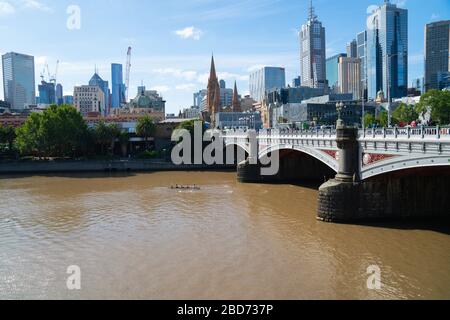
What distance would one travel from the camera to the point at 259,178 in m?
51.6

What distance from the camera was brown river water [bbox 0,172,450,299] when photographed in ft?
59.8

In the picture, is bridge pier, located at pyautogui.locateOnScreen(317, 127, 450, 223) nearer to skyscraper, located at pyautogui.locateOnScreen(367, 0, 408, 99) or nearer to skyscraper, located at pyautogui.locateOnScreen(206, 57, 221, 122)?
skyscraper, located at pyautogui.locateOnScreen(367, 0, 408, 99)

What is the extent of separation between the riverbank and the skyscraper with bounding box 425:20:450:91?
4222 inches

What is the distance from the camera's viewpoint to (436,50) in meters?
154

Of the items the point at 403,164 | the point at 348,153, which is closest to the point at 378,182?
the point at 348,153

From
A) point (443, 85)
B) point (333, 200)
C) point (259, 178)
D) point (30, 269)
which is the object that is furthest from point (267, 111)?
point (30, 269)

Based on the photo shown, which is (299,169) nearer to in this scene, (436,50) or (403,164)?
(403,164)

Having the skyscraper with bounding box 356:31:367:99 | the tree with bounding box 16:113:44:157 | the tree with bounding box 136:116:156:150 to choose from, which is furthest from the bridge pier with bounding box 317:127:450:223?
the tree with bounding box 136:116:156:150

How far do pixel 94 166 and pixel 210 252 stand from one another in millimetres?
51363

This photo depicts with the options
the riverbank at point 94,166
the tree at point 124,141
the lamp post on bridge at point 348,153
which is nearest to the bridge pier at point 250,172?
the riverbank at point 94,166

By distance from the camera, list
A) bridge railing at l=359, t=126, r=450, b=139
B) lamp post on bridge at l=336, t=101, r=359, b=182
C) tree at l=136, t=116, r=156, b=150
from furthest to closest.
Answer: tree at l=136, t=116, r=156, b=150, lamp post on bridge at l=336, t=101, r=359, b=182, bridge railing at l=359, t=126, r=450, b=139

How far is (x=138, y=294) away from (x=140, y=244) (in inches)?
303

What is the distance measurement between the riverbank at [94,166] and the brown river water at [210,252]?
29.3m
